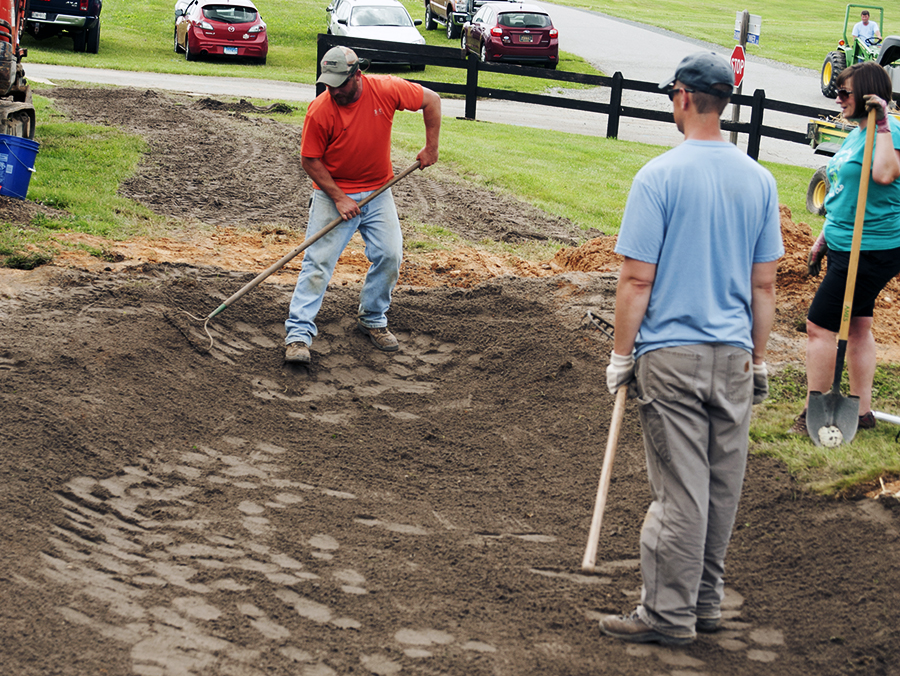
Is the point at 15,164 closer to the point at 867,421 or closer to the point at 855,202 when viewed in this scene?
the point at 855,202

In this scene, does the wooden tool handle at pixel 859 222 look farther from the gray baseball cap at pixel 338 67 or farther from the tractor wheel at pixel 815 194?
the tractor wheel at pixel 815 194

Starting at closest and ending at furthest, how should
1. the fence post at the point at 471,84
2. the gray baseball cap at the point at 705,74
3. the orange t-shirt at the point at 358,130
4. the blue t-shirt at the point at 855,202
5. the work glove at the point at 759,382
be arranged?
the gray baseball cap at the point at 705,74 → the work glove at the point at 759,382 → the blue t-shirt at the point at 855,202 → the orange t-shirt at the point at 358,130 → the fence post at the point at 471,84

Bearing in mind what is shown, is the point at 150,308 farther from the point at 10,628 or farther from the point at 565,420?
the point at 10,628

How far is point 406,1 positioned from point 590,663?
139ft

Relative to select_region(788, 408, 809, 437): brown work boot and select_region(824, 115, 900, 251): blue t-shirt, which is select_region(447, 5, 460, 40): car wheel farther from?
select_region(788, 408, 809, 437): brown work boot

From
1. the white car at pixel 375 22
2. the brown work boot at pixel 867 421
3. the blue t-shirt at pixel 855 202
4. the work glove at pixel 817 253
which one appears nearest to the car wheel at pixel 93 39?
the white car at pixel 375 22

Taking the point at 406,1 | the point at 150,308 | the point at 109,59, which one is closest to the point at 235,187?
the point at 150,308

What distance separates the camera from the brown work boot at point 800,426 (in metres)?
5.27

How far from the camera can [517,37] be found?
26.0m

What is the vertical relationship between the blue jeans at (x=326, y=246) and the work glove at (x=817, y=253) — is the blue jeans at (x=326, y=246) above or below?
below

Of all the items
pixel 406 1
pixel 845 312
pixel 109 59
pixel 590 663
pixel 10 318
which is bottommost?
pixel 590 663

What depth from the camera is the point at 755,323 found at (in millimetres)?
3482

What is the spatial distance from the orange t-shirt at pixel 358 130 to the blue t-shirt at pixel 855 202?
9.33 ft

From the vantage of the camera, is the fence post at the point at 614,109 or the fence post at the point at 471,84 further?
the fence post at the point at 471,84
